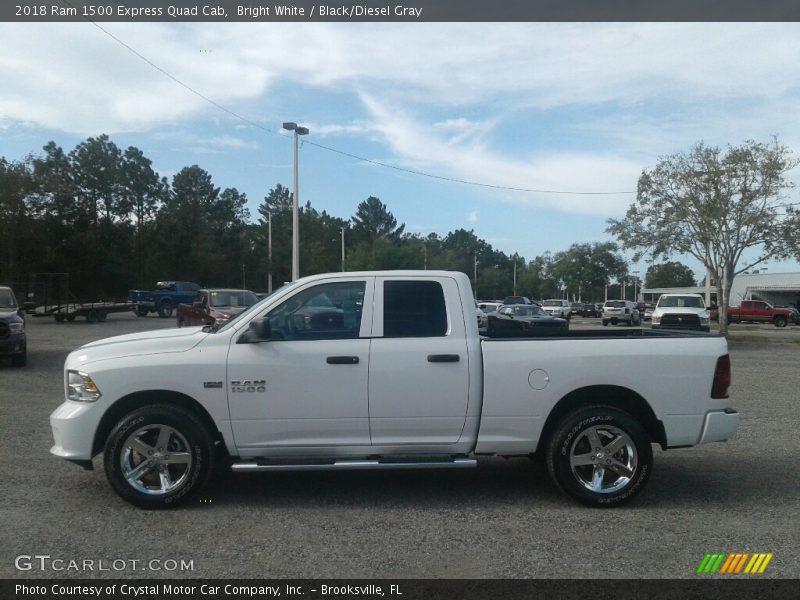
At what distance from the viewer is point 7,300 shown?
51.0ft

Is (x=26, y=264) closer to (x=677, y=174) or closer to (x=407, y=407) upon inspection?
(x=677, y=174)

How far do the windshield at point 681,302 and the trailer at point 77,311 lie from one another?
2592 cm

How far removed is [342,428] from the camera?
567 cm

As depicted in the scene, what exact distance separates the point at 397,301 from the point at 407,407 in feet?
2.94

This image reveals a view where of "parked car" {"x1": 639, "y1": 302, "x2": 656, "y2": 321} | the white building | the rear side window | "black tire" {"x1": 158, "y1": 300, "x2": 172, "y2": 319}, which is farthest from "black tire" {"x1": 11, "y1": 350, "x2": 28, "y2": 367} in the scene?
the white building

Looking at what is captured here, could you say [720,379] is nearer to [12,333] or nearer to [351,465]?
[351,465]

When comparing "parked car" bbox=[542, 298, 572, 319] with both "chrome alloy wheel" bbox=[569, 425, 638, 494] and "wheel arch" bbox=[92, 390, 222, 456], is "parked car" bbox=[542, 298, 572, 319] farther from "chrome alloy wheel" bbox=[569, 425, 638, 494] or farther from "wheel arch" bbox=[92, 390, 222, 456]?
"wheel arch" bbox=[92, 390, 222, 456]

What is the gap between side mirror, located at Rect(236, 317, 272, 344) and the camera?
18.3 feet

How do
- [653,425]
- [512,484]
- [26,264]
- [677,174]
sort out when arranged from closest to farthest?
[653,425], [512,484], [677,174], [26,264]

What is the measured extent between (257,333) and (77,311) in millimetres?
31621

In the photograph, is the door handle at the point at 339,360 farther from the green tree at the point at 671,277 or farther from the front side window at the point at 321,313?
the green tree at the point at 671,277

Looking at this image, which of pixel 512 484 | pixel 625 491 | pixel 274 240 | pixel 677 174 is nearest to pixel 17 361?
pixel 512 484

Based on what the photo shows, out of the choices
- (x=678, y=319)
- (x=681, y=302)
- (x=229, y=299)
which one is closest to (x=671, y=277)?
(x=681, y=302)

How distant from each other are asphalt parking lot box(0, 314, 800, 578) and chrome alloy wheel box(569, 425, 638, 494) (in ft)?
0.75
